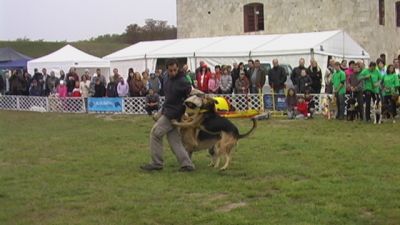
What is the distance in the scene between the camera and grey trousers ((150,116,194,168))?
32.2 feet

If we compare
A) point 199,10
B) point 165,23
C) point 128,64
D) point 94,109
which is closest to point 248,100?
point 94,109

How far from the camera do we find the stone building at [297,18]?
1264 inches

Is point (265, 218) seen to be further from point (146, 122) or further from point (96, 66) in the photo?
point (96, 66)

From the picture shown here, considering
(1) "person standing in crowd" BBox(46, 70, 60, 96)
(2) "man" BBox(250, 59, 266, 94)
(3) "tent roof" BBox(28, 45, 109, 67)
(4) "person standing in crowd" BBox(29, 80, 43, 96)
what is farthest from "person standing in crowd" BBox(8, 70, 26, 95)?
(2) "man" BBox(250, 59, 266, 94)

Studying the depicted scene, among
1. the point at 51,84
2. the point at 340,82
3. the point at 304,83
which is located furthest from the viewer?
the point at 51,84

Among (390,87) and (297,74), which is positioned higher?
(297,74)

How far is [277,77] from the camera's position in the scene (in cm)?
2027

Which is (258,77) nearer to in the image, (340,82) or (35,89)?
(340,82)

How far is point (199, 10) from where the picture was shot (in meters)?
36.9

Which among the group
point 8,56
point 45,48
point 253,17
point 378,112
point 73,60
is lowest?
point 378,112

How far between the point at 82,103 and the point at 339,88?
35.4ft

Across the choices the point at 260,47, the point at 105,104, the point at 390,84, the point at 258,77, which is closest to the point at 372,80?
the point at 390,84

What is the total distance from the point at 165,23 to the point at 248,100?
58842 mm

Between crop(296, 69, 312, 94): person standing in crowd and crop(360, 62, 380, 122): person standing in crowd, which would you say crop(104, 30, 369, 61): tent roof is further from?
crop(360, 62, 380, 122): person standing in crowd
